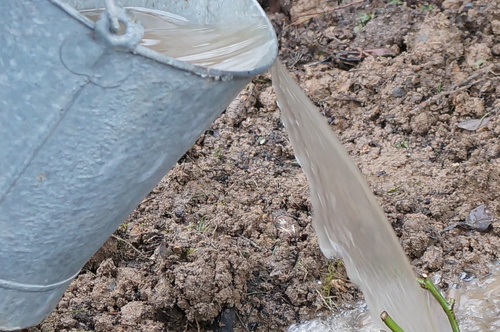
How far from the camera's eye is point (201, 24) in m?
1.42

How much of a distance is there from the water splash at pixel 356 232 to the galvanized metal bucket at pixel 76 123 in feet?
1.94

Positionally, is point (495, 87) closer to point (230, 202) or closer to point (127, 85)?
point (230, 202)

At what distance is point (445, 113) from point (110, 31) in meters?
2.01

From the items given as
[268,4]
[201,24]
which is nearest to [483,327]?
[201,24]

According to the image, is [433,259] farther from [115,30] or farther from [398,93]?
[115,30]

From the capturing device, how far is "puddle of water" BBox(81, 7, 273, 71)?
1.30m

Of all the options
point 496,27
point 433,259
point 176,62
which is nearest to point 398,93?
point 496,27

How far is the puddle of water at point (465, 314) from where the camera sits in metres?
2.03

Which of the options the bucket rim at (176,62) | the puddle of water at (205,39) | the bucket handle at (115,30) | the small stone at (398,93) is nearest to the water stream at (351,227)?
the puddle of water at (205,39)

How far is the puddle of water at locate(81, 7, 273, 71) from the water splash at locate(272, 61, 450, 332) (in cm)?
42

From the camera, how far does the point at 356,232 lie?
189 cm

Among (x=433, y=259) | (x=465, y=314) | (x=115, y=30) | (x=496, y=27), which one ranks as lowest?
(x=465, y=314)

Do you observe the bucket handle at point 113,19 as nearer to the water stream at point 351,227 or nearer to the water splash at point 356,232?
the water stream at point 351,227

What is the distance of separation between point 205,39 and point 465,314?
4.07 feet
